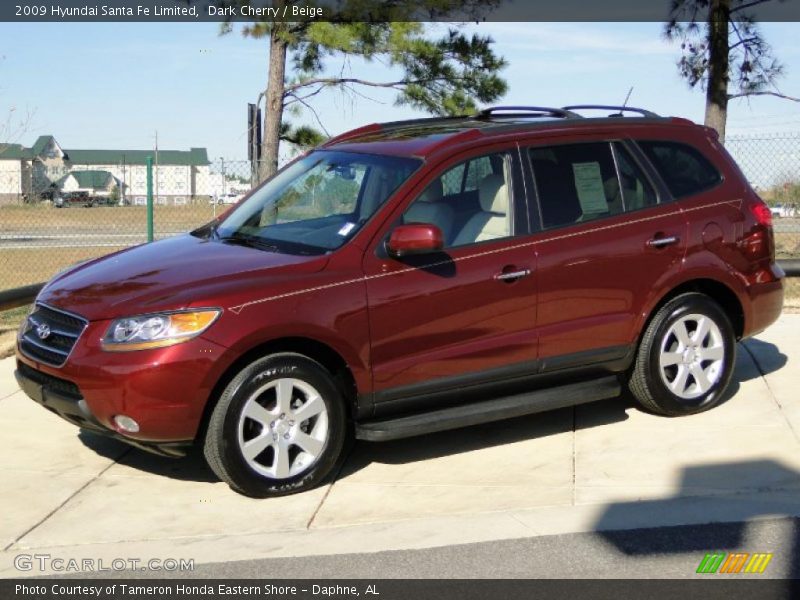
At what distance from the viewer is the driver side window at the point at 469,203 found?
630cm

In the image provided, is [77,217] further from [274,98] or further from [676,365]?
[676,365]

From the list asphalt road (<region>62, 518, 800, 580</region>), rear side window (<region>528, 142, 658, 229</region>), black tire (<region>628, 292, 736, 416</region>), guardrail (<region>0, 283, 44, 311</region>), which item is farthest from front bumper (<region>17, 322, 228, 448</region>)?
guardrail (<region>0, 283, 44, 311</region>)

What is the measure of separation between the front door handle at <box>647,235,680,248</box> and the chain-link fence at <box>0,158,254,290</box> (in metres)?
7.52

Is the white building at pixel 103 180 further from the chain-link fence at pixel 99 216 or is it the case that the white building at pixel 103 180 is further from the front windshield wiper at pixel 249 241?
the front windshield wiper at pixel 249 241

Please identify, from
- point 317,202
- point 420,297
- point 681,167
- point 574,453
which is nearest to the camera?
point 420,297

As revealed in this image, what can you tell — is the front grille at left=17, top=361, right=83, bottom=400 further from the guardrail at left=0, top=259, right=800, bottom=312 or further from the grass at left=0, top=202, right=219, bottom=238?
the grass at left=0, top=202, right=219, bottom=238

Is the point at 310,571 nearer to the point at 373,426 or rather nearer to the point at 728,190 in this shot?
the point at 373,426

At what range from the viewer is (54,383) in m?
5.85

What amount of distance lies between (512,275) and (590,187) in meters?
0.90

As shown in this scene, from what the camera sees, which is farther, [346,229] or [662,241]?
[662,241]

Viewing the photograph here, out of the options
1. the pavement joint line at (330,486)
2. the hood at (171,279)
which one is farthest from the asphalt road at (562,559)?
the hood at (171,279)

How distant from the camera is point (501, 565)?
16.1 feet
